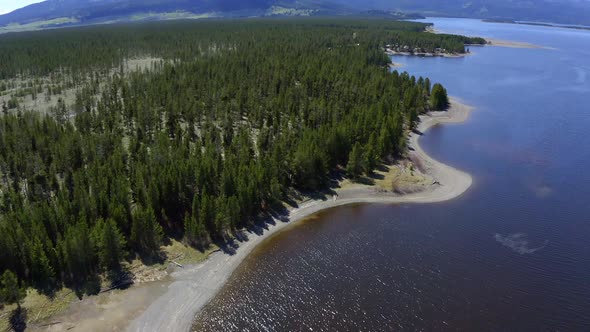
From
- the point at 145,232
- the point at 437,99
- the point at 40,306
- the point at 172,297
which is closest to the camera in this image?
the point at 40,306

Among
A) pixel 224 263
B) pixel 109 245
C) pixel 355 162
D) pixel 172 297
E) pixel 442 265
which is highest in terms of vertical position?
pixel 355 162

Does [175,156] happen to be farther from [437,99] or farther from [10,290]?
[437,99]

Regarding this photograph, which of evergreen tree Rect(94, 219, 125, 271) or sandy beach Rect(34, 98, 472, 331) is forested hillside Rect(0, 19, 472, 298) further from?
sandy beach Rect(34, 98, 472, 331)

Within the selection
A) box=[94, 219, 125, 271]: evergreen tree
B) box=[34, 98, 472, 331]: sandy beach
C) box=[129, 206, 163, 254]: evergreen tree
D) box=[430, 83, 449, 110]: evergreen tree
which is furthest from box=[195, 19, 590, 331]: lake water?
box=[430, 83, 449, 110]: evergreen tree

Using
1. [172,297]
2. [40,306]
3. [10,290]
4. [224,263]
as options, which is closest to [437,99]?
[224,263]

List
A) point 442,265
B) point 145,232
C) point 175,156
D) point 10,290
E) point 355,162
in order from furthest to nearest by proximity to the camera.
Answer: point 355,162
point 175,156
point 442,265
point 145,232
point 10,290

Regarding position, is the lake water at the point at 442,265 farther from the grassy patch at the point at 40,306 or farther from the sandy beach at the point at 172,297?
the grassy patch at the point at 40,306

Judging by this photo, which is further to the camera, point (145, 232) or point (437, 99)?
point (437, 99)
